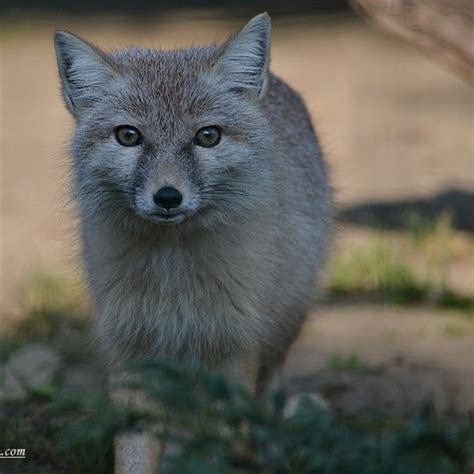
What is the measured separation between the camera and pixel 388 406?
5.13 metres

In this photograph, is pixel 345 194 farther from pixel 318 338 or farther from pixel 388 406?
pixel 388 406

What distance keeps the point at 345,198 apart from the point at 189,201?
3937 millimetres

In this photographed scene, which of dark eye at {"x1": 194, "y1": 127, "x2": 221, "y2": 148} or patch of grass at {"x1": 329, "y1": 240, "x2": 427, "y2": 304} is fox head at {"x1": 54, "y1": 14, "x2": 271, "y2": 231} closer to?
dark eye at {"x1": 194, "y1": 127, "x2": 221, "y2": 148}

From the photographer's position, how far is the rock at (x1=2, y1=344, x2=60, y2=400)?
498cm

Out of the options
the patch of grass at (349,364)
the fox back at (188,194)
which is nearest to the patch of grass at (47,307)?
the patch of grass at (349,364)

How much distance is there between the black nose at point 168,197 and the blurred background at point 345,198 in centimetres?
69

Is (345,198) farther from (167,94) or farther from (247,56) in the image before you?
(167,94)

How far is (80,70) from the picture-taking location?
Result: 4.16 metres

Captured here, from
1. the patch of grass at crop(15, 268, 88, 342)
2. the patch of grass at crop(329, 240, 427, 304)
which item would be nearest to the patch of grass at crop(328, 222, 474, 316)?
the patch of grass at crop(329, 240, 427, 304)

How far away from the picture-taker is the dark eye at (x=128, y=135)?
3938 millimetres

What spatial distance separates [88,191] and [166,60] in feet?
1.75

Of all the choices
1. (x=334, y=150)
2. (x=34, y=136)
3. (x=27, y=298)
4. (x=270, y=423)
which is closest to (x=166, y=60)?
(x=270, y=423)

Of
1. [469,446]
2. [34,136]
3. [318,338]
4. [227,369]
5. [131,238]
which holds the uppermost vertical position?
[469,446]

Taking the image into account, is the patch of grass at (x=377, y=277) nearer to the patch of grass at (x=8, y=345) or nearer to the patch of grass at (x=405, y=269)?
the patch of grass at (x=405, y=269)
